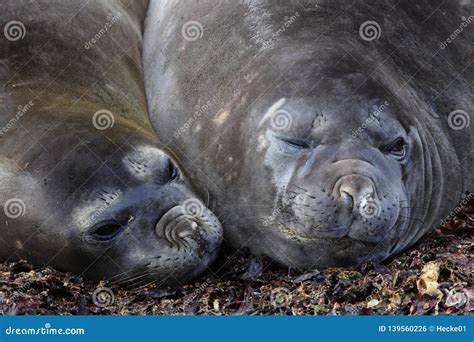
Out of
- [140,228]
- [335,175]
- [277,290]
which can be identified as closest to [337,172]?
[335,175]

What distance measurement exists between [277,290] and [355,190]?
2.62 ft

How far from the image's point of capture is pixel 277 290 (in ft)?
19.5

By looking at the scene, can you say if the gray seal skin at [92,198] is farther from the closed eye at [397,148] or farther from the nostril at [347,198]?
the closed eye at [397,148]

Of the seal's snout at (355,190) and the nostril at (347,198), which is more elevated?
the seal's snout at (355,190)

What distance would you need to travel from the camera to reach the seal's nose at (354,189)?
5.73m

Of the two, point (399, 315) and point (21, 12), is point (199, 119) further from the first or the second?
point (399, 315)

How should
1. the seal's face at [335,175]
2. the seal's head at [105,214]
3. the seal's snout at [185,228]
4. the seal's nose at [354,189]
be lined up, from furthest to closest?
the seal's snout at [185,228]
the seal's head at [105,214]
the seal's face at [335,175]
the seal's nose at [354,189]

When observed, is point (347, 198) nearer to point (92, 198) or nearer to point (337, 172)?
point (337, 172)

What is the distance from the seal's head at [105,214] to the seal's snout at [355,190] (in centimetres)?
106

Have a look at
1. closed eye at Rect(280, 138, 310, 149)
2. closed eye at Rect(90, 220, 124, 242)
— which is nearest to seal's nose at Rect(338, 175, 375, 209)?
closed eye at Rect(280, 138, 310, 149)

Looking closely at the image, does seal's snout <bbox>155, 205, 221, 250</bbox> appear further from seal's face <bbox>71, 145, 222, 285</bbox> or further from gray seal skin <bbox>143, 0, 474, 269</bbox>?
gray seal skin <bbox>143, 0, 474, 269</bbox>

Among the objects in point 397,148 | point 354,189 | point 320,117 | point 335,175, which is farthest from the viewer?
point 397,148

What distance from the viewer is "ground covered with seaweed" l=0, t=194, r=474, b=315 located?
5.42 m

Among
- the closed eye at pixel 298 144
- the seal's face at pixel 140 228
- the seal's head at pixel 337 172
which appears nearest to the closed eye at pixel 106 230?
the seal's face at pixel 140 228
